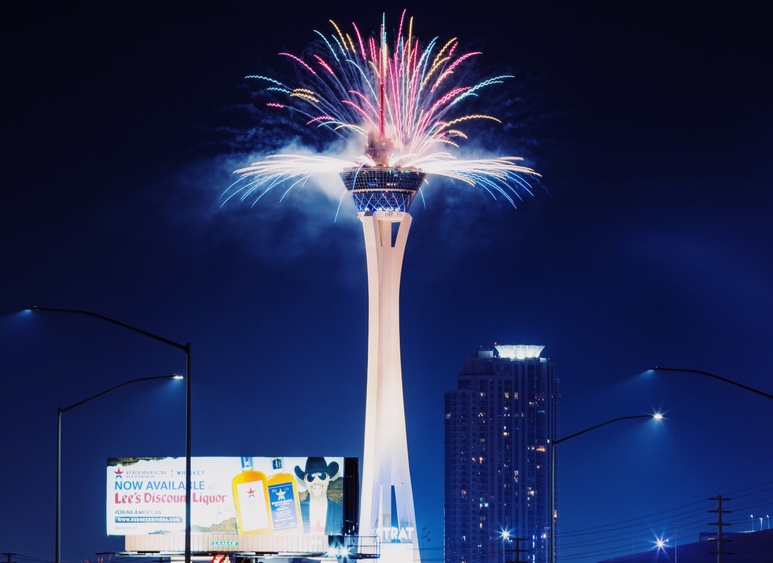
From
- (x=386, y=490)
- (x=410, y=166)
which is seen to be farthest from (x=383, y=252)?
(x=386, y=490)

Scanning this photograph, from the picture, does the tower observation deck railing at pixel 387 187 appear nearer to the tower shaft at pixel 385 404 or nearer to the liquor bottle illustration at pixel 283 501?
the tower shaft at pixel 385 404

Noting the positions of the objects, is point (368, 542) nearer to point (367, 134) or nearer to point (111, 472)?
point (367, 134)

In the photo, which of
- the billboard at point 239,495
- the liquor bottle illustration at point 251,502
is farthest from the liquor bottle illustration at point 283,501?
the liquor bottle illustration at point 251,502

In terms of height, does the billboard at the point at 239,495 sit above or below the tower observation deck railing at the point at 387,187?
below

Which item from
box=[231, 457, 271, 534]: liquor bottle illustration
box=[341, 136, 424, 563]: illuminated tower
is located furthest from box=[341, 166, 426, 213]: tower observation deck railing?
box=[231, 457, 271, 534]: liquor bottle illustration

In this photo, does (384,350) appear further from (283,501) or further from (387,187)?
(283,501)

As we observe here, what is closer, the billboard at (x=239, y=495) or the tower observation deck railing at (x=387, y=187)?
the billboard at (x=239, y=495)
